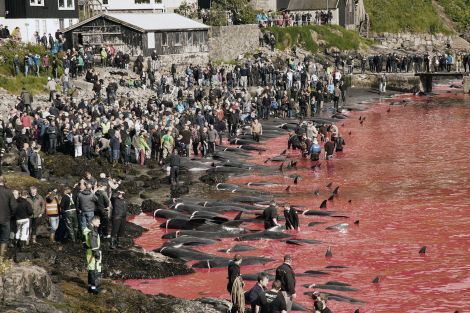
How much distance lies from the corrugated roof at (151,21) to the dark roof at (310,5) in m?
25.6

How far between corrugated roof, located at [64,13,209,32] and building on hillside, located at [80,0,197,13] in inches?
203

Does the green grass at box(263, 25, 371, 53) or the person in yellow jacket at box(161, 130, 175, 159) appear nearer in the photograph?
the person in yellow jacket at box(161, 130, 175, 159)

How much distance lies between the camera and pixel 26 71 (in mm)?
59625

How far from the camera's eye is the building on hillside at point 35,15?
7156cm

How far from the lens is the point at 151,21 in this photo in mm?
78438

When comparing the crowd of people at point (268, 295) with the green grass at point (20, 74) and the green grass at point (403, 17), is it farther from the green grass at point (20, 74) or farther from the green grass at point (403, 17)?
the green grass at point (403, 17)

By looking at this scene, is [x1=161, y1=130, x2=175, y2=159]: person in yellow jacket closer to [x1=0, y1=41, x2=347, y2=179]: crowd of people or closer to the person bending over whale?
[x1=0, y1=41, x2=347, y2=179]: crowd of people

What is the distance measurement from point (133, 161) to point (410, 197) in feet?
47.1

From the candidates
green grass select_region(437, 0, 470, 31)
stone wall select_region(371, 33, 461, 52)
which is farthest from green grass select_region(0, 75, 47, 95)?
green grass select_region(437, 0, 470, 31)

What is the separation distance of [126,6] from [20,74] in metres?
29.0

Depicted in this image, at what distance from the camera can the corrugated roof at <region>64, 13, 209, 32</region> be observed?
243 ft

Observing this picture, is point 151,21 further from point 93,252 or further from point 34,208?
point 93,252

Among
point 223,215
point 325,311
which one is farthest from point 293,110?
point 325,311

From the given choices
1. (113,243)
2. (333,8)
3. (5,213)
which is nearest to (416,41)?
(333,8)
